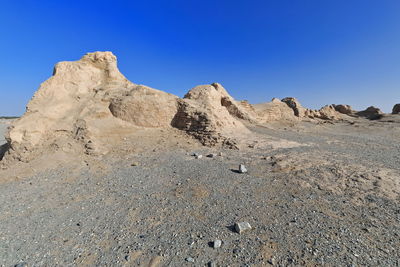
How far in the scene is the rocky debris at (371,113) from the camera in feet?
A: 92.3

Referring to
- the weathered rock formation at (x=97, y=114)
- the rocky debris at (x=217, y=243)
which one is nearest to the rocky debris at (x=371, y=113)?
the weathered rock formation at (x=97, y=114)

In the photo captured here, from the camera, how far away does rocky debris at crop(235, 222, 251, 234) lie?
3.61 meters

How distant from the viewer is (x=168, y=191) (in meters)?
5.47

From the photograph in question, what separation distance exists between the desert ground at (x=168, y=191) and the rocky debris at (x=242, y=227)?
0.03 metres

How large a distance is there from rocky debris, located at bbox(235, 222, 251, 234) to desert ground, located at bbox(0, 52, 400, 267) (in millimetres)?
28

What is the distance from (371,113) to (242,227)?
37.0 metres

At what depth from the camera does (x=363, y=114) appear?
31.2 meters

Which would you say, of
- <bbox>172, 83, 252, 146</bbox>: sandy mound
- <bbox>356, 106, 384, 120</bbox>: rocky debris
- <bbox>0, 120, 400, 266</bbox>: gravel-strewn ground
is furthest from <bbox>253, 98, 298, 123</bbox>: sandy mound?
<bbox>0, 120, 400, 266</bbox>: gravel-strewn ground

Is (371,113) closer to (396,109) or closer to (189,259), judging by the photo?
(396,109)

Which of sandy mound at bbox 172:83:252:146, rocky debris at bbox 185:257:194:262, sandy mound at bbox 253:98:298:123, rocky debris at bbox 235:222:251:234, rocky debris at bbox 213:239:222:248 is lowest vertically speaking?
rocky debris at bbox 185:257:194:262

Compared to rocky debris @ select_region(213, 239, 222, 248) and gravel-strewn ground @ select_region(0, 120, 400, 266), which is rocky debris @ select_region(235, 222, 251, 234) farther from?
rocky debris @ select_region(213, 239, 222, 248)

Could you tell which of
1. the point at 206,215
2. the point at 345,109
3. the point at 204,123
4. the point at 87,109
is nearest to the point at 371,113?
the point at 345,109

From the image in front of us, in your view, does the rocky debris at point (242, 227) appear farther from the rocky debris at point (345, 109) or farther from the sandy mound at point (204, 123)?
the rocky debris at point (345, 109)

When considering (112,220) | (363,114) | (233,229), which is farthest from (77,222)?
(363,114)
